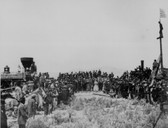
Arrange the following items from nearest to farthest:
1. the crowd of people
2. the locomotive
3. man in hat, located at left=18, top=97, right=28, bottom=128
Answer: man in hat, located at left=18, top=97, right=28, bottom=128, the crowd of people, the locomotive

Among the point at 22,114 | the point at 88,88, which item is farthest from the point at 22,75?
the point at 22,114

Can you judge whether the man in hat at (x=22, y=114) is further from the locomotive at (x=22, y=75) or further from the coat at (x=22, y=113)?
the locomotive at (x=22, y=75)

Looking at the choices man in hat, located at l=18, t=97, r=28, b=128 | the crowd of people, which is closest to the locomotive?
the crowd of people

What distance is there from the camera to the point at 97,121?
1472 cm

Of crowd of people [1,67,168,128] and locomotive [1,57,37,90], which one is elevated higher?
locomotive [1,57,37,90]

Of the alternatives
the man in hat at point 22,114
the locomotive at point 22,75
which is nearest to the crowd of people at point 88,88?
the man in hat at point 22,114

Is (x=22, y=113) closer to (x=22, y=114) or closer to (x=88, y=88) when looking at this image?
(x=22, y=114)

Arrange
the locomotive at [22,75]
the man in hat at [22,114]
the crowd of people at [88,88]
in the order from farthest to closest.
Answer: the locomotive at [22,75]
the crowd of people at [88,88]
the man in hat at [22,114]

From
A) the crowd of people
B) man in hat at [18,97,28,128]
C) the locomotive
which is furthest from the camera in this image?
the locomotive

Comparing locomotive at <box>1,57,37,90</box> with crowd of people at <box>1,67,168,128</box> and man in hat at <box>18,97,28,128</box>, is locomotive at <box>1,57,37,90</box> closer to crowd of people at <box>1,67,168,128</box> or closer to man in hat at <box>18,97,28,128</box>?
crowd of people at <box>1,67,168,128</box>

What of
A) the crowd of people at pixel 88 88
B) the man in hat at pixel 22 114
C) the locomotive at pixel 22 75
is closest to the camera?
the man in hat at pixel 22 114

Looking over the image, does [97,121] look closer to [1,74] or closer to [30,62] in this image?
[30,62]

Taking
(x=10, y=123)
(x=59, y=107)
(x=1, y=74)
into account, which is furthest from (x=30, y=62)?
(x=10, y=123)

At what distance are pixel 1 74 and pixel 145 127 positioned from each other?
17.2 meters
